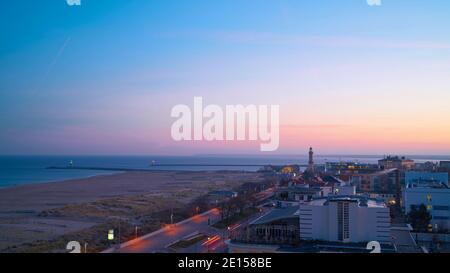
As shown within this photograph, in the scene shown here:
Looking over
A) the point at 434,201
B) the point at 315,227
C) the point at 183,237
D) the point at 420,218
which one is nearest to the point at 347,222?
the point at 315,227

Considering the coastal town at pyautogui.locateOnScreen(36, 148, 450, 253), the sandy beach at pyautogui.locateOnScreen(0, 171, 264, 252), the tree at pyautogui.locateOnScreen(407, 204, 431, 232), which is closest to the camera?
the coastal town at pyautogui.locateOnScreen(36, 148, 450, 253)

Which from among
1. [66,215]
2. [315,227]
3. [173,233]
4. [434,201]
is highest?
[315,227]

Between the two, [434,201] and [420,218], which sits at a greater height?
[434,201]

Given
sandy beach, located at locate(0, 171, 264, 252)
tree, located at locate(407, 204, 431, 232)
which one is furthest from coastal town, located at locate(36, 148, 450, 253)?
sandy beach, located at locate(0, 171, 264, 252)

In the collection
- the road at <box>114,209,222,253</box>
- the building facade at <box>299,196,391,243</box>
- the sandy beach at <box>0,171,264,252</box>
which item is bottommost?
the sandy beach at <box>0,171,264,252</box>

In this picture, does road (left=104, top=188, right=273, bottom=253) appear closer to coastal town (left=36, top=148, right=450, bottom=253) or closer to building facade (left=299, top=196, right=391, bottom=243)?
coastal town (left=36, top=148, right=450, bottom=253)

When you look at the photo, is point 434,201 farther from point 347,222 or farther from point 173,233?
point 173,233
